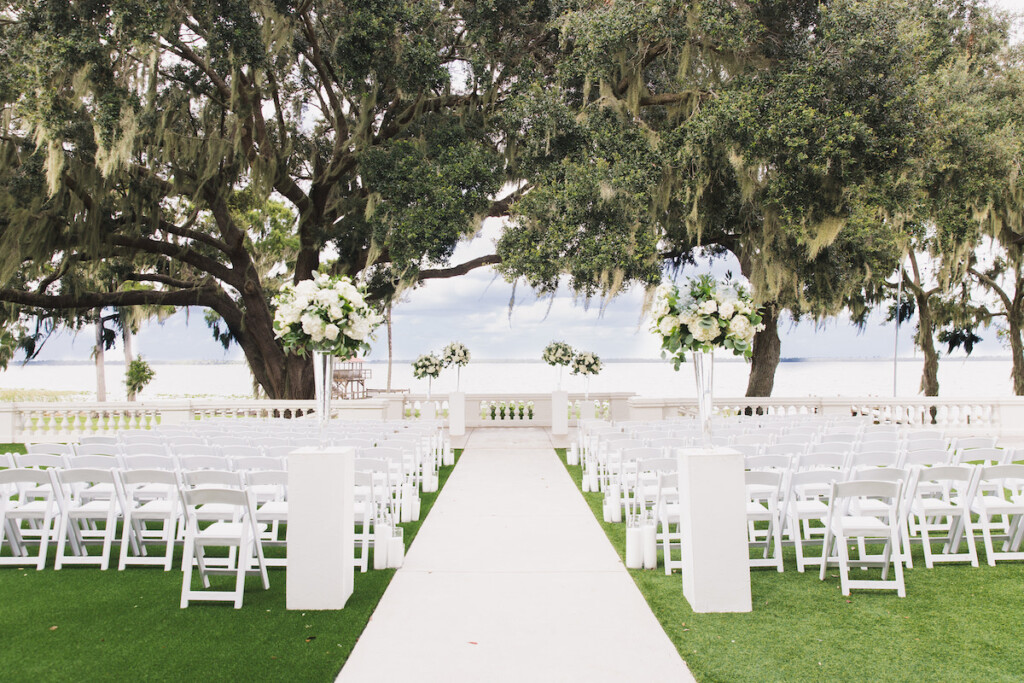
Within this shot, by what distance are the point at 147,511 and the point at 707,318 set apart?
14.0 feet

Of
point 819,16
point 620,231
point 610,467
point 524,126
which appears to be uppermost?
point 819,16

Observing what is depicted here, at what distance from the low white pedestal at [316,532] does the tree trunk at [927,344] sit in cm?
1786

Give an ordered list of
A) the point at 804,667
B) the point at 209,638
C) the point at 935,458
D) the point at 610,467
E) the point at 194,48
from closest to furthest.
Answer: the point at 804,667 → the point at 209,638 → the point at 935,458 → the point at 610,467 → the point at 194,48

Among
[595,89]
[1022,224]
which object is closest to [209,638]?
[595,89]

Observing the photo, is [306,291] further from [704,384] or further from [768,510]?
[768,510]

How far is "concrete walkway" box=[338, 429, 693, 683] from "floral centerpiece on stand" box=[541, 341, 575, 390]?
25.3ft

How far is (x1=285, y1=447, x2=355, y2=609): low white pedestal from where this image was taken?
432cm

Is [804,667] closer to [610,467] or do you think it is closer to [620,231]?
[610,467]

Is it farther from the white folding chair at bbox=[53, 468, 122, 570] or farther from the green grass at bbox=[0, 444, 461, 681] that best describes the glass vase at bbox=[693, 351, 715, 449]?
the white folding chair at bbox=[53, 468, 122, 570]

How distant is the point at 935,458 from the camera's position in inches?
229

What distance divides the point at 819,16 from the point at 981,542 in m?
8.36

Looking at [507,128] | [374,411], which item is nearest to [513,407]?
[374,411]

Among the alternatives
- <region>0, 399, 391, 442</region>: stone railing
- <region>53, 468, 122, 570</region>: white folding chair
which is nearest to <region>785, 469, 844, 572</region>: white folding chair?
<region>53, 468, 122, 570</region>: white folding chair

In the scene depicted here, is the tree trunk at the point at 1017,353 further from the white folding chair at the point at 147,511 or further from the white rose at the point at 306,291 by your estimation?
the white folding chair at the point at 147,511
